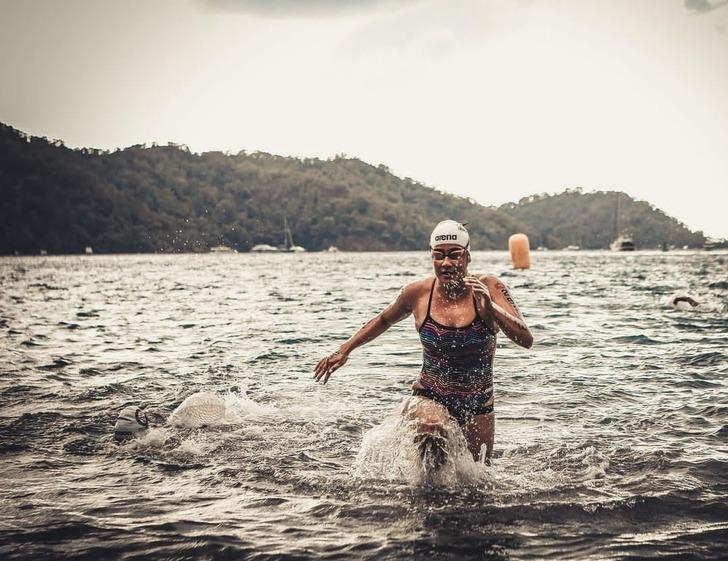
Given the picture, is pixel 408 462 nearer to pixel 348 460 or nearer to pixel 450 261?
pixel 348 460

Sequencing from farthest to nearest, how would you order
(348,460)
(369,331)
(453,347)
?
1. (348,460)
2. (369,331)
3. (453,347)

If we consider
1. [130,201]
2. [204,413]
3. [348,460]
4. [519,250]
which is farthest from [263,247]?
[348,460]

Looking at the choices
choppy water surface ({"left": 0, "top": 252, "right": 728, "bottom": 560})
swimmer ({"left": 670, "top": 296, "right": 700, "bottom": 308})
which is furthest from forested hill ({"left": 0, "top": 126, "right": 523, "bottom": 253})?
choppy water surface ({"left": 0, "top": 252, "right": 728, "bottom": 560})

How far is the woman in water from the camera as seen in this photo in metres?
5.71

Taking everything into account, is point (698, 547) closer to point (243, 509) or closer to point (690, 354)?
point (243, 509)

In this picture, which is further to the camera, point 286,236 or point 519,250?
point 286,236

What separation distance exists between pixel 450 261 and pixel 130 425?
180 inches

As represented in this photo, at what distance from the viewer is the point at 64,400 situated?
9672 mm

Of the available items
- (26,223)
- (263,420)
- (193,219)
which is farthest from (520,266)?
(26,223)

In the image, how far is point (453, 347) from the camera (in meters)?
5.86

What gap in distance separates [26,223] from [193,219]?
131 feet

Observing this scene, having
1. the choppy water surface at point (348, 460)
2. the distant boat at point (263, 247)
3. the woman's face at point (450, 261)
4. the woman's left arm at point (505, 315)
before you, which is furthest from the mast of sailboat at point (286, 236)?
the woman's left arm at point (505, 315)

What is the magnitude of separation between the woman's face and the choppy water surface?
5.19 ft

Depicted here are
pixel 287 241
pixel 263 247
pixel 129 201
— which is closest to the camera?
pixel 129 201
